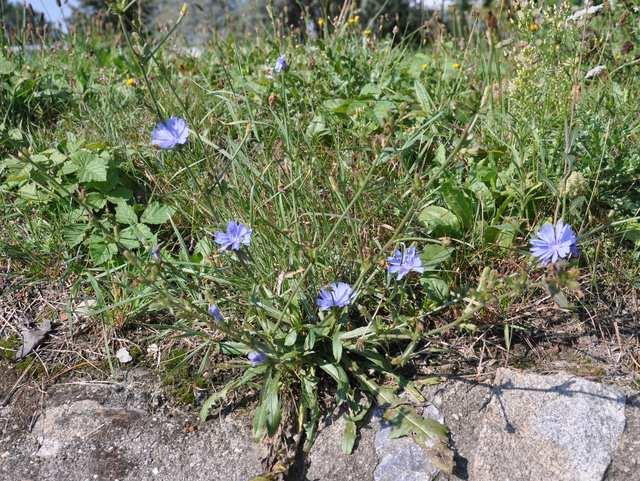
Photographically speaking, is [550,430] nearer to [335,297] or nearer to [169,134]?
[335,297]

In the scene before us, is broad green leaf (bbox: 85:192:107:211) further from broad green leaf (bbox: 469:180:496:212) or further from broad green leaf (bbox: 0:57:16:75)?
broad green leaf (bbox: 469:180:496:212)

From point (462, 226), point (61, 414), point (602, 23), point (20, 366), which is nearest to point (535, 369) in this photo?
point (462, 226)

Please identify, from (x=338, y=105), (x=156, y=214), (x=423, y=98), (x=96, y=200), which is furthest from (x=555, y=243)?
(x=96, y=200)

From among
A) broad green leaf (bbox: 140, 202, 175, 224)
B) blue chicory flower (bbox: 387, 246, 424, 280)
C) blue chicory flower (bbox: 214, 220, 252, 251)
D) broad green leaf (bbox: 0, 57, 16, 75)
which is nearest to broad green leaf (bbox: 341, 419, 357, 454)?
blue chicory flower (bbox: 387, 246, 424, 280)

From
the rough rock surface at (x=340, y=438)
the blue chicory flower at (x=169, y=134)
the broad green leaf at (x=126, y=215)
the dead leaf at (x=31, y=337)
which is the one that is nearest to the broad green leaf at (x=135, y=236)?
the broad green leaf at (x=126, y=215)

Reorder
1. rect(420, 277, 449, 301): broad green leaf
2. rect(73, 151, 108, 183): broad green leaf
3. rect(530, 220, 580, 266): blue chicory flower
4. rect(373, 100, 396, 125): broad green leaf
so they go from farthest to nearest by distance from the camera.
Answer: rect(373, 100, 396, 125): broad green leaf → rect(73, 151, 108, 183): broad green leaf → rect(420, 277, 449, 301): broad green leaf → rect(530, 220, 580, 266): blue chicory flower

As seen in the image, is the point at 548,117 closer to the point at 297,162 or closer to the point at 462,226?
the point at 462,226

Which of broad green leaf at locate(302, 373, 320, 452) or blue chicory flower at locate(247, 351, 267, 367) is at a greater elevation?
blue chicory flower at locate(247, 351, 267, 367)
